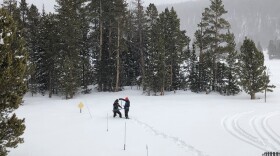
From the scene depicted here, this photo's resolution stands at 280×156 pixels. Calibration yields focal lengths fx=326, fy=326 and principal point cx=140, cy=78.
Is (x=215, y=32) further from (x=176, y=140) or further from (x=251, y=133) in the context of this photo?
(x=176, y=140)

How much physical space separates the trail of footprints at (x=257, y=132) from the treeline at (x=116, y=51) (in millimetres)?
15136

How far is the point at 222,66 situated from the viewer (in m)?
47.2

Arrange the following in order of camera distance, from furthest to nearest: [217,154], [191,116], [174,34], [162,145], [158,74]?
[174,34] → [158,74] → [191,116] → [162,145] → [217,154]

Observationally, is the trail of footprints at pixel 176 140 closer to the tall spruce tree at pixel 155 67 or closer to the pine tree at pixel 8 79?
the pine tree at pixel 8 79

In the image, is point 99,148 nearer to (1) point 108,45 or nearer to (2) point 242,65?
(2) point 242,65

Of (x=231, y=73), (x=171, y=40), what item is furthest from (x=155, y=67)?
(x=231, y=73)

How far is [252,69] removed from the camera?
39.2m

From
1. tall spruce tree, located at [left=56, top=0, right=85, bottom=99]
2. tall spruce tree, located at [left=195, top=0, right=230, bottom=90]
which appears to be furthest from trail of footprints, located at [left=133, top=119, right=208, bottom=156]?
tall spruce tree, located at [left=195, top=0, right=230, bottom=90]

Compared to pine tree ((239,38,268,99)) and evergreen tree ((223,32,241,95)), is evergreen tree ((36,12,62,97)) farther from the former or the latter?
pine tree ((239,38,268,99))

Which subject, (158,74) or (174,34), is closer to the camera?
(158,74)

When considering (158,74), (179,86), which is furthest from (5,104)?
(179,86)

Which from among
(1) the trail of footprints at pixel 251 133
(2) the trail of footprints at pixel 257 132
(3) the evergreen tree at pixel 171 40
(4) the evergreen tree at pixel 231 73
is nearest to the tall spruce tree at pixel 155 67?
(3) the evergreen tree at pixel 171 40

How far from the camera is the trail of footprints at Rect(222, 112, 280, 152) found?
55.7ft

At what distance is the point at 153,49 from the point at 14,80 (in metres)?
30.8
